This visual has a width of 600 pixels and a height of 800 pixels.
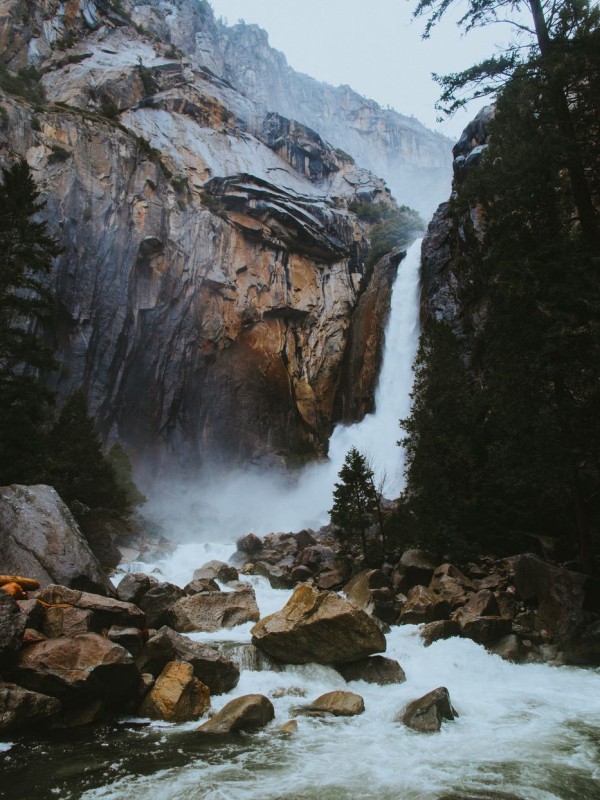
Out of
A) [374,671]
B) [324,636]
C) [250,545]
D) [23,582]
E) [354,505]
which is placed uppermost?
[354,505]

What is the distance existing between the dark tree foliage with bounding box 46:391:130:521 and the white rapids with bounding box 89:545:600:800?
47.6 ft

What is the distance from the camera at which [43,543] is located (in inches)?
455

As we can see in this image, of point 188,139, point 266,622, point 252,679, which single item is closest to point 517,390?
point 266,622

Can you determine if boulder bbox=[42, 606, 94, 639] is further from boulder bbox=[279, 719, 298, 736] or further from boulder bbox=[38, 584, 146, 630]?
boulder bbox=[279, 719, 298, 736]

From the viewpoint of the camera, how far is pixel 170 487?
121 ft

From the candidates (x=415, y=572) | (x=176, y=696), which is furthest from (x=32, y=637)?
(x=415, y=572)

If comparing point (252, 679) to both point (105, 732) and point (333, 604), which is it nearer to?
point (333, 604)

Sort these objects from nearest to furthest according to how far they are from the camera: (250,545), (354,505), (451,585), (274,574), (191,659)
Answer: (191,659), (451,585), (274,574), (354,505), (250,545)

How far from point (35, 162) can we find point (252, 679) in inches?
1376

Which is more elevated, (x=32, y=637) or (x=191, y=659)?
(x=32, y=637)

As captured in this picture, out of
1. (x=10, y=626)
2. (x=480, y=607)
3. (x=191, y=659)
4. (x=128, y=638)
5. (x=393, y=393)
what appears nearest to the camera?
(x=10, y=626)

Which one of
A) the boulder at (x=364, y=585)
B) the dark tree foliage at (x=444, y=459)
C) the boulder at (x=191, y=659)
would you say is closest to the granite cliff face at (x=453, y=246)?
the dark tree foliage at (x=444, y=459)

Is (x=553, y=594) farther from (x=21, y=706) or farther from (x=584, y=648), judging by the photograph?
(x=21, y=706)

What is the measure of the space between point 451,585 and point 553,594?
3.27 meters
